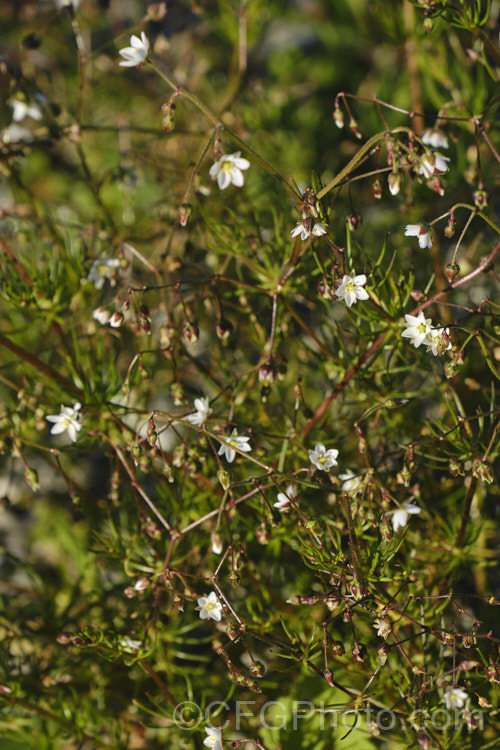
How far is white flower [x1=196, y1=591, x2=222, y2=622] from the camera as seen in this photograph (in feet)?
6.43

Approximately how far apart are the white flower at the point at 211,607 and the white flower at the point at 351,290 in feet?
3.44

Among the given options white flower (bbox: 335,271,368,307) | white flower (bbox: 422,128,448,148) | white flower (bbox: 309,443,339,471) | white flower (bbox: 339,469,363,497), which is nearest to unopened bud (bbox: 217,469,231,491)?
white flower (bbox: 309,443,339,471)

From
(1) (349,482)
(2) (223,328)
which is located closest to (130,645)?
(1) (349,482)

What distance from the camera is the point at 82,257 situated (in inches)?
104

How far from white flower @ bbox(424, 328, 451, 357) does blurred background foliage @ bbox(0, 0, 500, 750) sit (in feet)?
0.22

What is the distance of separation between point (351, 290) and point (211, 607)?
1.14 m

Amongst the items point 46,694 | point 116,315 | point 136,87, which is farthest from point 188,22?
point 46,694

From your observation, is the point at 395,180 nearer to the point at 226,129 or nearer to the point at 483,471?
the point at 226,129

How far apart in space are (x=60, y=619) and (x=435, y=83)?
10.7ft

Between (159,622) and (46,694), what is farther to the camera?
(46,694)

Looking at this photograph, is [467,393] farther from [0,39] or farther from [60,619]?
[0,39]

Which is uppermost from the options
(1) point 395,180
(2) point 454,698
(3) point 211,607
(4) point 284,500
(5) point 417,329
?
(1) point 395,180

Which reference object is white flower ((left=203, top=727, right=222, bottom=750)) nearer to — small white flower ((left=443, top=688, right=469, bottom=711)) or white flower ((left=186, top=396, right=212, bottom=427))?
small white flower ((left=443, top=688, right=469, bottom=711))

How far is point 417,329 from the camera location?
2.00 metres
